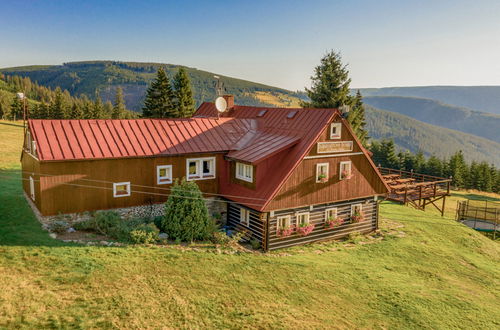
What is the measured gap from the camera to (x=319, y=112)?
24344 millimetres

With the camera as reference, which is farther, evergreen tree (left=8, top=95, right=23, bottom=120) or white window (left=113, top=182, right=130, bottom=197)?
evergreen tree (left=8, top=95, right=23, bottom=120)

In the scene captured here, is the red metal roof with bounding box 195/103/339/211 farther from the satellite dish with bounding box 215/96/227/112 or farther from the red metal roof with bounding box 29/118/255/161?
the satellite dish with bounding box 215/96/227/112

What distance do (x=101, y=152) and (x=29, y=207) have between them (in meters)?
6.87

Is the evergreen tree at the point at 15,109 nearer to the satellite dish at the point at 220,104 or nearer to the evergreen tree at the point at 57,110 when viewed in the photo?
the evergreen tree at the point at 57,110

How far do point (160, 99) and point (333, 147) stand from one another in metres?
37.2

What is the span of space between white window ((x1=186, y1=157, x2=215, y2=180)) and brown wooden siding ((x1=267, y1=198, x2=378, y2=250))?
601cm

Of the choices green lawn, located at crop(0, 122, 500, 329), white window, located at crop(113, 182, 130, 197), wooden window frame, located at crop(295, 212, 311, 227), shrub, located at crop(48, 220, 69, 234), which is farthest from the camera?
wooden window frame, located at crop(295, 212, 311, 227)

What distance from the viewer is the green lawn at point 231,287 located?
1295cm

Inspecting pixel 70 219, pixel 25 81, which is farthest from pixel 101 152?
pixel 25 81

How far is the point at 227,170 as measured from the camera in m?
25.5

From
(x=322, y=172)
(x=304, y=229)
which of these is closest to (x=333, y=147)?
(x=322, y=172)

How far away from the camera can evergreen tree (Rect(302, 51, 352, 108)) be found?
156 ft

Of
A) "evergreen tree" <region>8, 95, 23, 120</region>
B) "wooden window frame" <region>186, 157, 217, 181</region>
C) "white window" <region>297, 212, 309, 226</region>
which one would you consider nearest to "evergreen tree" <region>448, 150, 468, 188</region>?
"white window" <region>297, 212, 309, 226</region>

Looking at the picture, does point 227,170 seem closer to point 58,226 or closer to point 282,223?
point 282,223
